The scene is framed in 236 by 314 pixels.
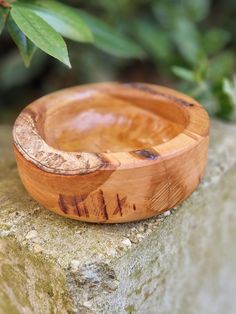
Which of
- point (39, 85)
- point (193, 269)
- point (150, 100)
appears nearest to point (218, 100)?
point (150, 100)

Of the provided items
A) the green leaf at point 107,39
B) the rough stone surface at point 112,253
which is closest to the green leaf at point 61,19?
the green leaf at point 107,39

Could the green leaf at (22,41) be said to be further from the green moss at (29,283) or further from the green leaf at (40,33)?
the green moss at (29,283)

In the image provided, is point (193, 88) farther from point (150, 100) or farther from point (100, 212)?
point (100, 212)

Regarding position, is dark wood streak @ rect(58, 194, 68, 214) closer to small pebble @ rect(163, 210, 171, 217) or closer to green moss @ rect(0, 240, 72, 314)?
green moss @ rect(0, 240, 72, 314)

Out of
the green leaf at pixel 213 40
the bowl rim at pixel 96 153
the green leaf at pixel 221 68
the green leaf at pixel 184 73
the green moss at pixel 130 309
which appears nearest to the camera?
the bowl rim at pixel 96 153

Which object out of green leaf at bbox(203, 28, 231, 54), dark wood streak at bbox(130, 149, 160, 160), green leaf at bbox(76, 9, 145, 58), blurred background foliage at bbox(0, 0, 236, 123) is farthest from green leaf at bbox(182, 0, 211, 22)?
dark wood streak at bbox(130, 149, 160, 160)

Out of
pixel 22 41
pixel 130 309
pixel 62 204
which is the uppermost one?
pixel 22 41

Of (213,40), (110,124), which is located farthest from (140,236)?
(213,40)

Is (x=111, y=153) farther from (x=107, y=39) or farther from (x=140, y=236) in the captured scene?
(x=107, y=39)
